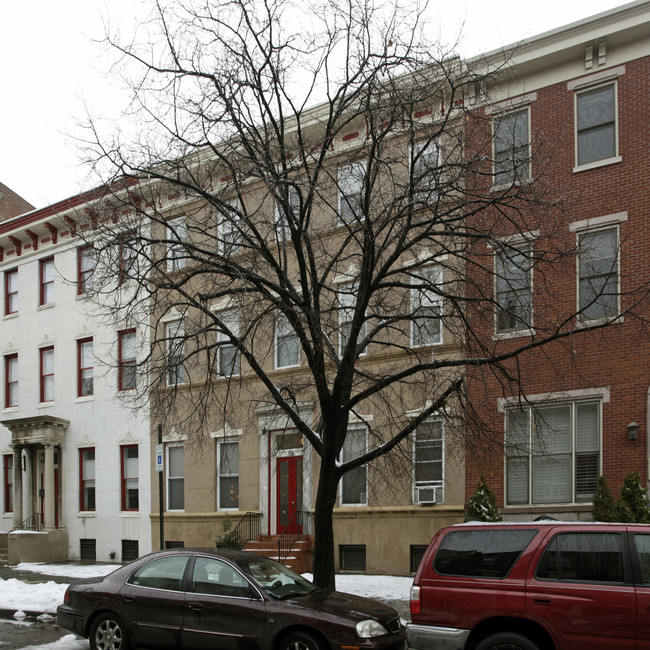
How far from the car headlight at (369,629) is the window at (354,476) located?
31.3 feet

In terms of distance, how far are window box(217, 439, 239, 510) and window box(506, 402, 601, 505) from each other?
8.06m

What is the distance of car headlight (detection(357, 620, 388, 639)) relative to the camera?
8578mm

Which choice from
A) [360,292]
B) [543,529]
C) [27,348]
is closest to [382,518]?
[360,292]

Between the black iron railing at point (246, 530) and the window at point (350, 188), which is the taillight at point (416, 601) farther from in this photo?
the black iron railing at point (246, 530)

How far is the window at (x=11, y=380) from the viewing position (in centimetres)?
2795

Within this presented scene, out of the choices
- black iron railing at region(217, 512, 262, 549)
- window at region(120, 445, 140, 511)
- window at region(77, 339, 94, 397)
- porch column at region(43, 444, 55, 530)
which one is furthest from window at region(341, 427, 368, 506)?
porch column at region(43, 444, 55, 530)

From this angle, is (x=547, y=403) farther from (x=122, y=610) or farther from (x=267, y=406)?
(x=122, y=610)

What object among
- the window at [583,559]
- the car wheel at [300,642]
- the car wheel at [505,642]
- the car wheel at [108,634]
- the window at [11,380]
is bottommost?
the car wheel at [108,634]

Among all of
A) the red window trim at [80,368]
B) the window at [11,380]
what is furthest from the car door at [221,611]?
the window at [11,380]

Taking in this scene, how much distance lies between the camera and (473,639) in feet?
26.3

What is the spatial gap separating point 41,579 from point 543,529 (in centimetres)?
1565

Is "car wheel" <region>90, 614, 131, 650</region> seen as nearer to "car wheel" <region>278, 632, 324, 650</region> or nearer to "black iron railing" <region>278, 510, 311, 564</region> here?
"car wheel" <region>278, 632, 324, 650</region>

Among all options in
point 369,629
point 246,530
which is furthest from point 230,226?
point 246,530

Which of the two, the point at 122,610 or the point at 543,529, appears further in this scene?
the point at 122,610
